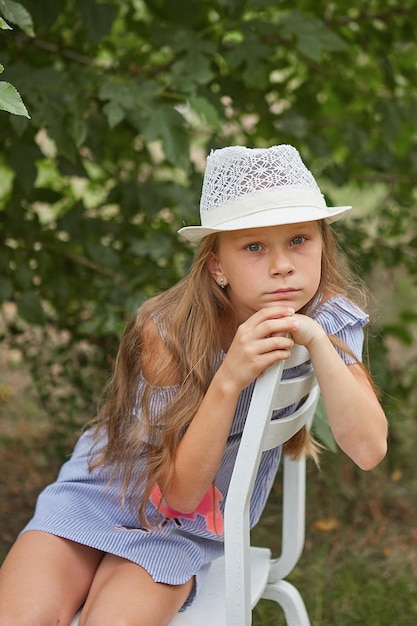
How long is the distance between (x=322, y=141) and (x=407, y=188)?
53 cm

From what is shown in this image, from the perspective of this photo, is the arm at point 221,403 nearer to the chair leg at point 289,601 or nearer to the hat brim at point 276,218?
the hat brim at point 276,218

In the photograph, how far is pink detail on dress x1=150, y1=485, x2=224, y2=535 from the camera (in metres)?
1.84

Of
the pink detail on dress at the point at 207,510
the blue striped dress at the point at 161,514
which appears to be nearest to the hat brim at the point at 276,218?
the blue striped dress at the point at 161,514

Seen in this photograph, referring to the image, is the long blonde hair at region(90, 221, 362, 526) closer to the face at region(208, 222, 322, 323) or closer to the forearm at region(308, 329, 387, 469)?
the face at region(208, 222, 322, 323)

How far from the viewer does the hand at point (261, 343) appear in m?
1.50

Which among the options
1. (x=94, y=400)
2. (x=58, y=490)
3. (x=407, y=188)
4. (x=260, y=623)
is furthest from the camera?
(x=407, y=188)

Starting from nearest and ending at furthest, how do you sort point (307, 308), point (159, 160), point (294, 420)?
point (294, 420) → point (307, 308) → point (159, 160)

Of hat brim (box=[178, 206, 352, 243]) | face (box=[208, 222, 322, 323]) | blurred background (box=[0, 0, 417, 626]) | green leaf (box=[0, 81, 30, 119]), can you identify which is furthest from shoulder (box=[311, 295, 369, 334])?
green leaf (box=[0, 81, 30, 119])

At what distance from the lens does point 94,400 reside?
3094 mm

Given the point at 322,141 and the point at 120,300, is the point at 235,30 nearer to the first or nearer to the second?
the point at 322,141

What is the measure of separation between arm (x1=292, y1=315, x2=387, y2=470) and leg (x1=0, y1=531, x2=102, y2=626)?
1.87ft

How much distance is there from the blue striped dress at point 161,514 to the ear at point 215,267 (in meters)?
0.20

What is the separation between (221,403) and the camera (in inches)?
62.9

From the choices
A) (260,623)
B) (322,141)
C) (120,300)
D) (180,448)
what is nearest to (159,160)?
(322,141)
